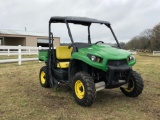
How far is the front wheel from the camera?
18.6 ft

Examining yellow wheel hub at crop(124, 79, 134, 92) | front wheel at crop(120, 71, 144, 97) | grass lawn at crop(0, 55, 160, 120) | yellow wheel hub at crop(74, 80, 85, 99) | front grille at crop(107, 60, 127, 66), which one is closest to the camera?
grass lawn at crop(0, 55, 160, 120)

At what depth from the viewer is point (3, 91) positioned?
251 inches

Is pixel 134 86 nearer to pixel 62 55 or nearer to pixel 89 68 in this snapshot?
pixel 89 68

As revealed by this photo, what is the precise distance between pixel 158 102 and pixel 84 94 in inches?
74.3

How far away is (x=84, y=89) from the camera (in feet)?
16.2

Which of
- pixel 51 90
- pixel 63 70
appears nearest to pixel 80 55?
pixel 63 70

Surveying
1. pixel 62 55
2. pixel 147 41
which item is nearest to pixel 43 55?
pixel 62 55

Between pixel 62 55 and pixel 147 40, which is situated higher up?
pixel 147 40

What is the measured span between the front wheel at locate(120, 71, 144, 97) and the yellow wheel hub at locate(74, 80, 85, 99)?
4.28 ft

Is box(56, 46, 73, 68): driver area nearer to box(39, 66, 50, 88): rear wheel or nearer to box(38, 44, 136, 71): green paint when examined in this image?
box(39, 66, 50, 88): rear wheel

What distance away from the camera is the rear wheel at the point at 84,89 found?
485 centimetres

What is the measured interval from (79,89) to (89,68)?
0.55 meters

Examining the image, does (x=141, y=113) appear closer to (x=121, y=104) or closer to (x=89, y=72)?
(x=121, y=104)

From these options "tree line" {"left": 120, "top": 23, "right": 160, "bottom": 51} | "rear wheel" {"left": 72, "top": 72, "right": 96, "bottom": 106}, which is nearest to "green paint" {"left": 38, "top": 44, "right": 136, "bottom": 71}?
"rear wheel" {"left": 72, "top": 72, "right": 96, "bottom": 106}
